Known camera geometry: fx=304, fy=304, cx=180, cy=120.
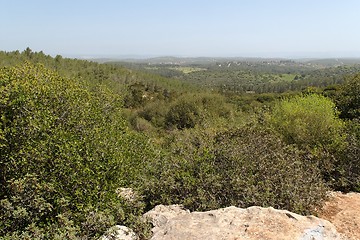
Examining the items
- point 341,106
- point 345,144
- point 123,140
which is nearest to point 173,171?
point 123,140

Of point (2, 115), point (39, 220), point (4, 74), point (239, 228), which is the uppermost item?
point (4, 74)

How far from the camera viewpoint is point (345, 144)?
14281 millimetres

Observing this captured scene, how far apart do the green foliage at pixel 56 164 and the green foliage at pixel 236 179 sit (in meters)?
1.46

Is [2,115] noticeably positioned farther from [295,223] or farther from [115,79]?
[115,79]

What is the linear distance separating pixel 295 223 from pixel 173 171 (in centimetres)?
505

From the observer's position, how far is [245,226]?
7066 millimetres

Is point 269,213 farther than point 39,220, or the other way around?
point 39,220

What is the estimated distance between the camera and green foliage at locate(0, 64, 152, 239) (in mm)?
8141

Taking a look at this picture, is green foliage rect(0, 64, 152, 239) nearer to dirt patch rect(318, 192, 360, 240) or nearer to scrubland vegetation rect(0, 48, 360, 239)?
scrubland vegetation rect(0, 48, 360, 239)

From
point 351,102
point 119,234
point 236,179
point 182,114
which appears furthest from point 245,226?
point 182,114

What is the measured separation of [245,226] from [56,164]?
20.4 feet

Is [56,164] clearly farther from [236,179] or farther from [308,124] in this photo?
[308,124]

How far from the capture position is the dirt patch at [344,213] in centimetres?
829

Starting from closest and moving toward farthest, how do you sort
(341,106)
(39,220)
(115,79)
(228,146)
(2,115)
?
(39,220) → (2,115) → (228,146) → (341,106) → (115,79)
